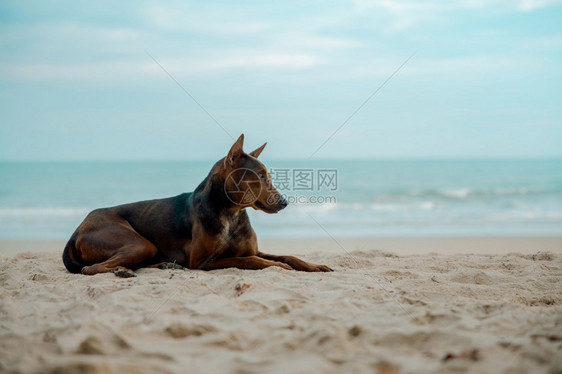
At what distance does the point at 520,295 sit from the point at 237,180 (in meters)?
3.23

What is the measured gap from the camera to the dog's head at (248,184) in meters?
6.12

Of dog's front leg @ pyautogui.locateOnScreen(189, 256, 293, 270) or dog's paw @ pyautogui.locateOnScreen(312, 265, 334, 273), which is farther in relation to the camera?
dog's front leg @ pyautogui.locateOnScreen(189, 256, 293, 270)

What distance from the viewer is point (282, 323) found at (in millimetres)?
3504

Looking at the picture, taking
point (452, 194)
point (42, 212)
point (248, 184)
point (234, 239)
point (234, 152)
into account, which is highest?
point (234, 152)

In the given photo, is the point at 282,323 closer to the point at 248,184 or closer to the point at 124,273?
the point at 124,273

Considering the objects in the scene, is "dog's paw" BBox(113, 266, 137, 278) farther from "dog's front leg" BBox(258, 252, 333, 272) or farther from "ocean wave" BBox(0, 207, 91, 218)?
"ocean wave" BBox(0, 207, 91, 218)

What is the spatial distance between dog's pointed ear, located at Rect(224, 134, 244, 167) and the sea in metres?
1.33

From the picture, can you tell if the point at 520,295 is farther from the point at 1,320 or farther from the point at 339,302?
the point at 1,320

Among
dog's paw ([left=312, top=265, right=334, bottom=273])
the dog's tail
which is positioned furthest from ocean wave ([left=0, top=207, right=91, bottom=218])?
dog's paw ([left=312, top=265, right=334, bottom=273])

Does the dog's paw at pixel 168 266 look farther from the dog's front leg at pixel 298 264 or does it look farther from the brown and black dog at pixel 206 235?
the dog's front leg at pixel 298 264

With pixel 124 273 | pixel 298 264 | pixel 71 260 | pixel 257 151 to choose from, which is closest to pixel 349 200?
pixel 257 151

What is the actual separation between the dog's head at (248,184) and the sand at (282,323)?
0.89 m

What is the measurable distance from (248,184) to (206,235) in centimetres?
78

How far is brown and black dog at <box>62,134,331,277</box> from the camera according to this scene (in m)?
6.12
